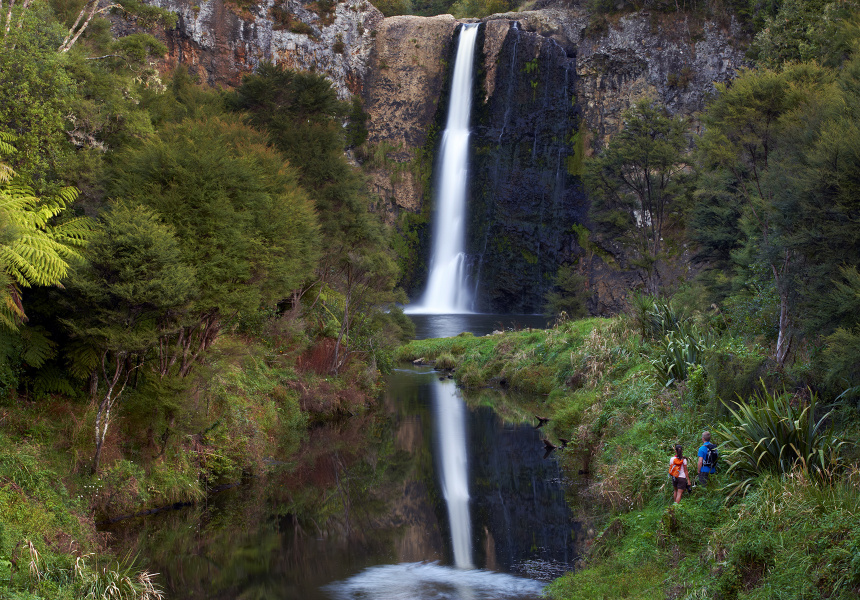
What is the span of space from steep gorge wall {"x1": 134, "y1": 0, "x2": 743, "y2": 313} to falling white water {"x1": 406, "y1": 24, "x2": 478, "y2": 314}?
3.58 ft

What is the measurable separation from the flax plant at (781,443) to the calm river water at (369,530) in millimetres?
3526

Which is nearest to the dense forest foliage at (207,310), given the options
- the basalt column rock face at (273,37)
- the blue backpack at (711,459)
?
the blue backpack at (711,459)

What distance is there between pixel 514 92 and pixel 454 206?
36.6ft

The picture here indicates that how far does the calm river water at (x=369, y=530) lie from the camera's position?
1170 centimetres

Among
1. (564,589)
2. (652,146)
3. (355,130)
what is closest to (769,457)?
(564,589)

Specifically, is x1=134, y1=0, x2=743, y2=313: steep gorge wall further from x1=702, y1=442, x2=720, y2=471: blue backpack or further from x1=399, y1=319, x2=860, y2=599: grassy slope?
x1=702, y1=442, x2=720, y2=471: blue backpack

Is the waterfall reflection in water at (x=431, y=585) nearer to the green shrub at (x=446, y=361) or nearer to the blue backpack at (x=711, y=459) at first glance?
the blue backpack at (x=711, y=459)

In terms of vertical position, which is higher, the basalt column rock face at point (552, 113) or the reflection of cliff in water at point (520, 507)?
the basalt column rock face at point (552, 113)

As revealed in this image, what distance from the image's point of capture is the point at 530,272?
58656 millimetres

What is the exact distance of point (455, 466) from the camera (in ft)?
65.2

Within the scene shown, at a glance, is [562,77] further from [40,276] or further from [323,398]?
[40,276]

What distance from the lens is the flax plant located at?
9781 mm

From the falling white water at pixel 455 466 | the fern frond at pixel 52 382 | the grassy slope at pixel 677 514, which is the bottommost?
the falling white water at pixel 455 466

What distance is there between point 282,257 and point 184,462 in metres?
5.10
